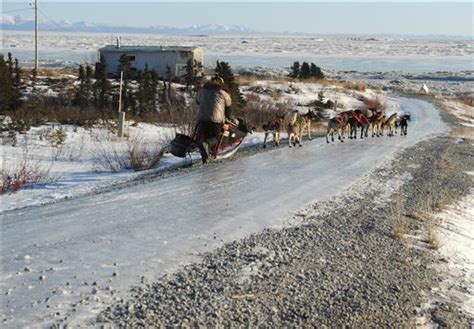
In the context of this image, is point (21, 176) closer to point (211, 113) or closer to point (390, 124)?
point (211, 113)

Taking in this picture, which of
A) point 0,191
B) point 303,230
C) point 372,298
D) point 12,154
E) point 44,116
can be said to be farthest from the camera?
point 44,116

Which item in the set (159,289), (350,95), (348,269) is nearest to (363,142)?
(348,269)

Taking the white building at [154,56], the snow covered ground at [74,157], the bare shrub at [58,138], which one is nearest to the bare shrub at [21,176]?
the snow covered ground at [74,157]

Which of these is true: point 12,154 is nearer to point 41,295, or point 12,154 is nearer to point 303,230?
point 303,230

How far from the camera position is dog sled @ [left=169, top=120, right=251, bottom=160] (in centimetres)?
1289

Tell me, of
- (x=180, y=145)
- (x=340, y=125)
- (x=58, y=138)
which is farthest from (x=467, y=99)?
(x=180, y=145)

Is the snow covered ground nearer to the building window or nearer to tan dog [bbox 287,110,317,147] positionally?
tan dog [bbox 287,110,317,147]

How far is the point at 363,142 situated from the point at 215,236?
13.2 meters

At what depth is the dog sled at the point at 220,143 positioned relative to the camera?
508 inches

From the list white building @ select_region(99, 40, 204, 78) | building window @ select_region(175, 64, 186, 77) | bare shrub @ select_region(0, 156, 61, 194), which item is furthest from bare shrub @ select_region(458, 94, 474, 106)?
bare shrub @ select_region(0, 156, 61, 194)

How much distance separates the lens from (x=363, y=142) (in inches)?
765

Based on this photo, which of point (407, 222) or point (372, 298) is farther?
point (407, 222)

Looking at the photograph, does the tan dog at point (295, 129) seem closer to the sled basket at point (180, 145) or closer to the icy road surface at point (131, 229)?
the icy road surface at point (131, 229)

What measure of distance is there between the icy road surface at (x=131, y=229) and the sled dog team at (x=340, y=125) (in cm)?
430
